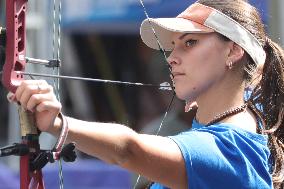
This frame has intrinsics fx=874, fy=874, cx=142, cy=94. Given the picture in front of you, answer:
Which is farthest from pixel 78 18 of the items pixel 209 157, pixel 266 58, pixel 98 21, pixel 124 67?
pixel 209 157

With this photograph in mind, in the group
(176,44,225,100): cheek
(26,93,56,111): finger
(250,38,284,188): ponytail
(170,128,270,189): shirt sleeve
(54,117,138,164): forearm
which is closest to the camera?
(26,93,56,111): finger

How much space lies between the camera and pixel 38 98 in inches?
71.4

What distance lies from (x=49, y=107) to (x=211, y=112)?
1.96 feet

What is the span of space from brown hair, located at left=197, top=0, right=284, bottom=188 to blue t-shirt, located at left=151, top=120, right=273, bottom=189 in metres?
0.14

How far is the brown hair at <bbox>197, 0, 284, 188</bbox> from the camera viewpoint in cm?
233

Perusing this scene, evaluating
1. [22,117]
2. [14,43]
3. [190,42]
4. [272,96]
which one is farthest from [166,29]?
[22,117]

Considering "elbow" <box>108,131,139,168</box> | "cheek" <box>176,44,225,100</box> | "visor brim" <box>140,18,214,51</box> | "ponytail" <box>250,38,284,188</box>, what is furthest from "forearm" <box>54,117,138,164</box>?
"ponytail" <box>250,38,284,188</box>

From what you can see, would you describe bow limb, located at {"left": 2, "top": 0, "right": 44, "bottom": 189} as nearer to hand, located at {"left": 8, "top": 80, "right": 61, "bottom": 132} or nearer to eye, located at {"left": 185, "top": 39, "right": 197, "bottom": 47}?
hand, located at {"left": 8, "top": 80, "right": 61, "bottom": 132}

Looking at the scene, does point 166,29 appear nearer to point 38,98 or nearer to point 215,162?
point 215,162

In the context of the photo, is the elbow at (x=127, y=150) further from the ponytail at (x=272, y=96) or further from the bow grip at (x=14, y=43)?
the ponytail at (x=272, y=96)

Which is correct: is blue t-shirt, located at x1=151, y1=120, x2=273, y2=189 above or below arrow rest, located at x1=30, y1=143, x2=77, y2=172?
below

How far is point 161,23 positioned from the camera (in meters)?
2.35

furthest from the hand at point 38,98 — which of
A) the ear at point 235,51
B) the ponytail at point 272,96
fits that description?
the ponytail at point 272,96

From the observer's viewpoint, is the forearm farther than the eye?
No
